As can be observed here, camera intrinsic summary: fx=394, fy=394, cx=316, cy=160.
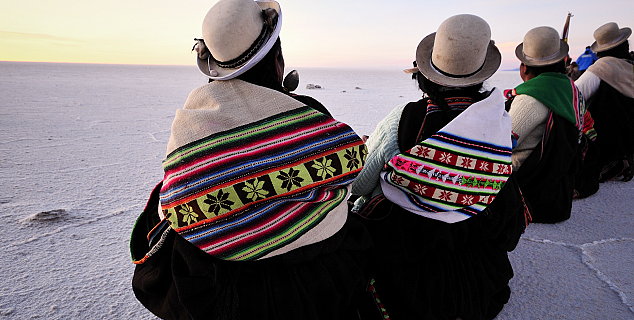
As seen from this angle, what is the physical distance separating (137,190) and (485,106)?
10.5 feet

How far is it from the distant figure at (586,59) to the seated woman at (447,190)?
4.14m

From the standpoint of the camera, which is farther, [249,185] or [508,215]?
[508,215]

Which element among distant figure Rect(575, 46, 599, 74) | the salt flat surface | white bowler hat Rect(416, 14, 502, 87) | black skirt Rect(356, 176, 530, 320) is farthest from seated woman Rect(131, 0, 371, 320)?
distant figure Rect(575, 46, 599, 74)

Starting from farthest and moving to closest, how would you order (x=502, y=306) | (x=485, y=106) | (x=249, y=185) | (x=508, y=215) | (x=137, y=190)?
(x=137, y=190) → (x=502, y=306) → (x=508, y=215) → (x=485, y=106) → (x=249, y=185)

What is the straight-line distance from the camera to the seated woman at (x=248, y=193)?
1426mm

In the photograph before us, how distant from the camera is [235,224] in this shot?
1454mm

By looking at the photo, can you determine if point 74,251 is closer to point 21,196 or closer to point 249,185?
point 21,196

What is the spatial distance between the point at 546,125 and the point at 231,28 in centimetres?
250

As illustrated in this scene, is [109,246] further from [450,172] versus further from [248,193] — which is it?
[450,172]

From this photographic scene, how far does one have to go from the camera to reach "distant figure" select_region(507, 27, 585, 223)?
115 inches

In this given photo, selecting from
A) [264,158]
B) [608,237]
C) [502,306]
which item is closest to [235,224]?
[264,158]

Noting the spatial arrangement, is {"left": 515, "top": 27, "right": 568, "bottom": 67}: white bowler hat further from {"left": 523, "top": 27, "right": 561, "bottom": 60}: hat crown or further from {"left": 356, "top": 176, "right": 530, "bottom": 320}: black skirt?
{"left": 356, "top": 176, "right": 530, "bottom": 320}: black skirt

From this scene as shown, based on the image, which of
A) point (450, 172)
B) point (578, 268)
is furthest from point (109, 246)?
point (578, 268)

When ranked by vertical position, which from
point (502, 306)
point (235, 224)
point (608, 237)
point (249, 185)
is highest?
point (249, 185)
